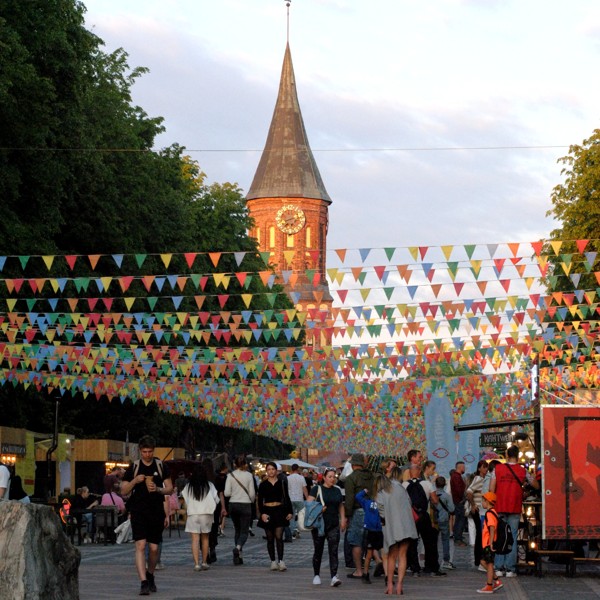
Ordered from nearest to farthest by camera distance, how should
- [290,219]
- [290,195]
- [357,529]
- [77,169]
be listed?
1. [357,529]
2. [77,169]
3. [290,195]
4. [290,219]

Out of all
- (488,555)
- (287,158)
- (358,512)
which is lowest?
(488,555)

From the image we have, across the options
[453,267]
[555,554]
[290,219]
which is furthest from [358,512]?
[290,219]

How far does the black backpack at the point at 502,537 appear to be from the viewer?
1792 centimetres

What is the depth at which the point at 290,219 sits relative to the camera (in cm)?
15088

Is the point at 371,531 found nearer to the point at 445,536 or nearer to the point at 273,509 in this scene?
the point at 273,509

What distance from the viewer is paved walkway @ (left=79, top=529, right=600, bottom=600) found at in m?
16.2

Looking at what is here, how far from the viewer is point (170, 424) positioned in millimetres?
56812

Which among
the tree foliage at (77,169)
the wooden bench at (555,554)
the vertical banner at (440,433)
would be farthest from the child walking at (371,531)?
the vertical banner at (440,433)

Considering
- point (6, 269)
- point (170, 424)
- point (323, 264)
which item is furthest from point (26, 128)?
point (323, 264)

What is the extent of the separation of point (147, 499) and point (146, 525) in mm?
293

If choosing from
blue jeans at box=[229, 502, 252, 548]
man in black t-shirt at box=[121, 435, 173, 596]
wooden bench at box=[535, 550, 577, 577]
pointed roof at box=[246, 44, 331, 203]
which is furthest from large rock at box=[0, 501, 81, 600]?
pointed roof at box=[246, 44, 331, 203]

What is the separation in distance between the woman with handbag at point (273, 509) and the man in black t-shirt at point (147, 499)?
11.8ft

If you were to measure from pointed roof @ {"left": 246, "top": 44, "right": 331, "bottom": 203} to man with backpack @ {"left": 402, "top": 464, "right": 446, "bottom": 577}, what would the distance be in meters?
126

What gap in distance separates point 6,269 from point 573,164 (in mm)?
26609
